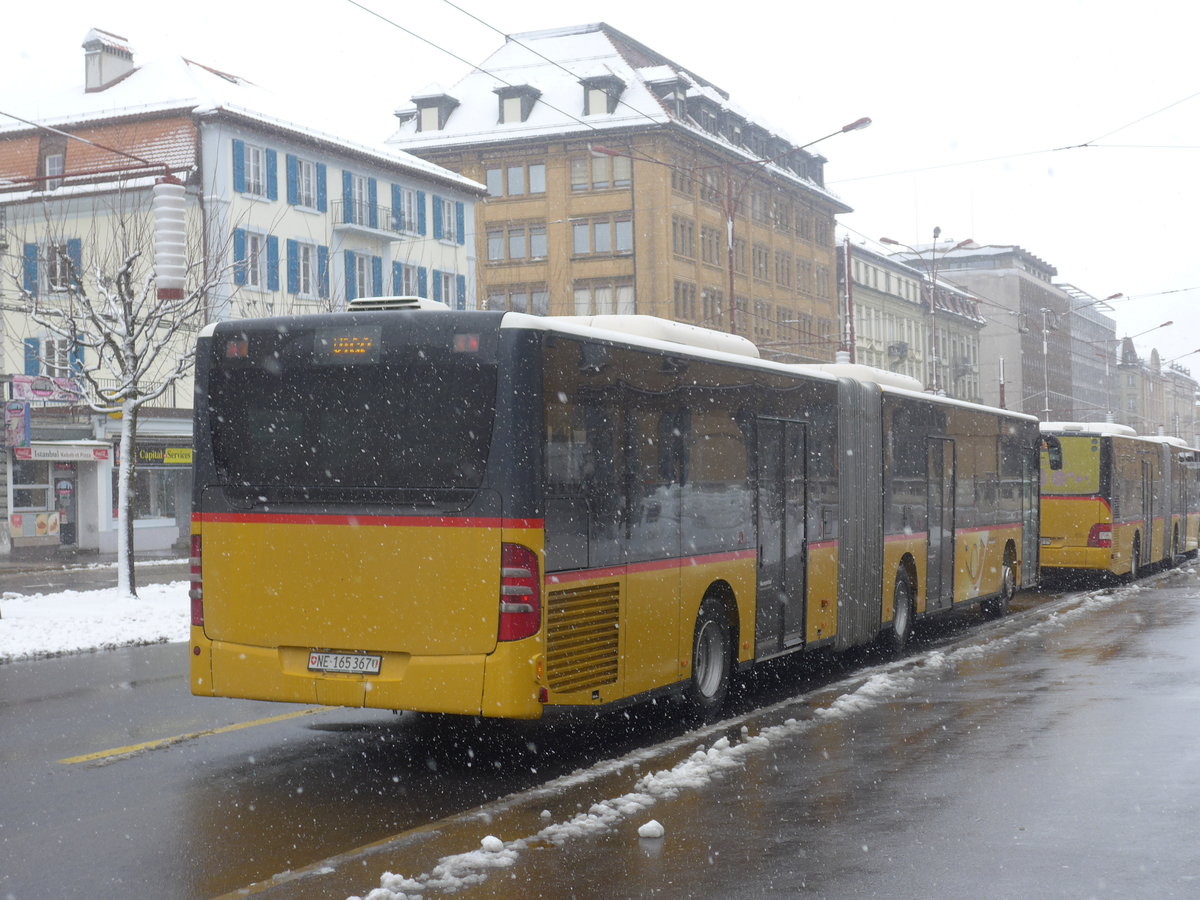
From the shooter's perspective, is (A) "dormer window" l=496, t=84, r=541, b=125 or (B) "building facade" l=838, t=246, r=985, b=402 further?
(B) "building facade" l=838, t=246, r=985, b=402

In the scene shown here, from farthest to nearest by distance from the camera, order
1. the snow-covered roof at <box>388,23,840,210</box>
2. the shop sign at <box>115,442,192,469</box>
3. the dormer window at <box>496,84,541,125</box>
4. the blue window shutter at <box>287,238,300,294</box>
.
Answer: the dormer window at <box>496,84,541,125</box>, the snow-covered roof at <box>388,23,840,210</box>, the blue window shutter at <box>287,238,300,294</box>, the shop sign at <box>115,442,192,469</box>

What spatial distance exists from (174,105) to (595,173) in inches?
1020

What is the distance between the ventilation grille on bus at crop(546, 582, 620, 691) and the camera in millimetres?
8805

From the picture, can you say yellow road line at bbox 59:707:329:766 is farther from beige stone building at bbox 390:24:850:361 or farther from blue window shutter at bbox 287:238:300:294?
beige stone building at bbox 390:24:850:361

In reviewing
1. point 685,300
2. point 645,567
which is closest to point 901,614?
point 645,567

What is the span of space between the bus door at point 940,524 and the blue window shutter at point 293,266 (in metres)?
32.6

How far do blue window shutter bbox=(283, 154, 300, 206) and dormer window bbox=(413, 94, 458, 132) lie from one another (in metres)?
24.8

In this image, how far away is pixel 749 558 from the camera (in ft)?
38.7

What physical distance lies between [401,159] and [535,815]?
48.5m

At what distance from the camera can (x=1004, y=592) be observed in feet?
69.0

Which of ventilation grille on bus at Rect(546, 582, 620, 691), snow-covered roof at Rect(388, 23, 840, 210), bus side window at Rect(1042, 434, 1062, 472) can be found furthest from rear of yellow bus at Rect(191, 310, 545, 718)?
snow-covered roof at Rect(388, 23, 840, 210)

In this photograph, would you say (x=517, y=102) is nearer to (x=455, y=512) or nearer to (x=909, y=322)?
(x=909, y=322)

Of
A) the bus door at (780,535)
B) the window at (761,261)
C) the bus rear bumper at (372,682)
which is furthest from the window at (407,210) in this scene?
the bus rear bumper at (372,682)

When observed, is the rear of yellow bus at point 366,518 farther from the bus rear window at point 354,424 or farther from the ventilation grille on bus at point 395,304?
the ventilation grille on bus at point 395,304
